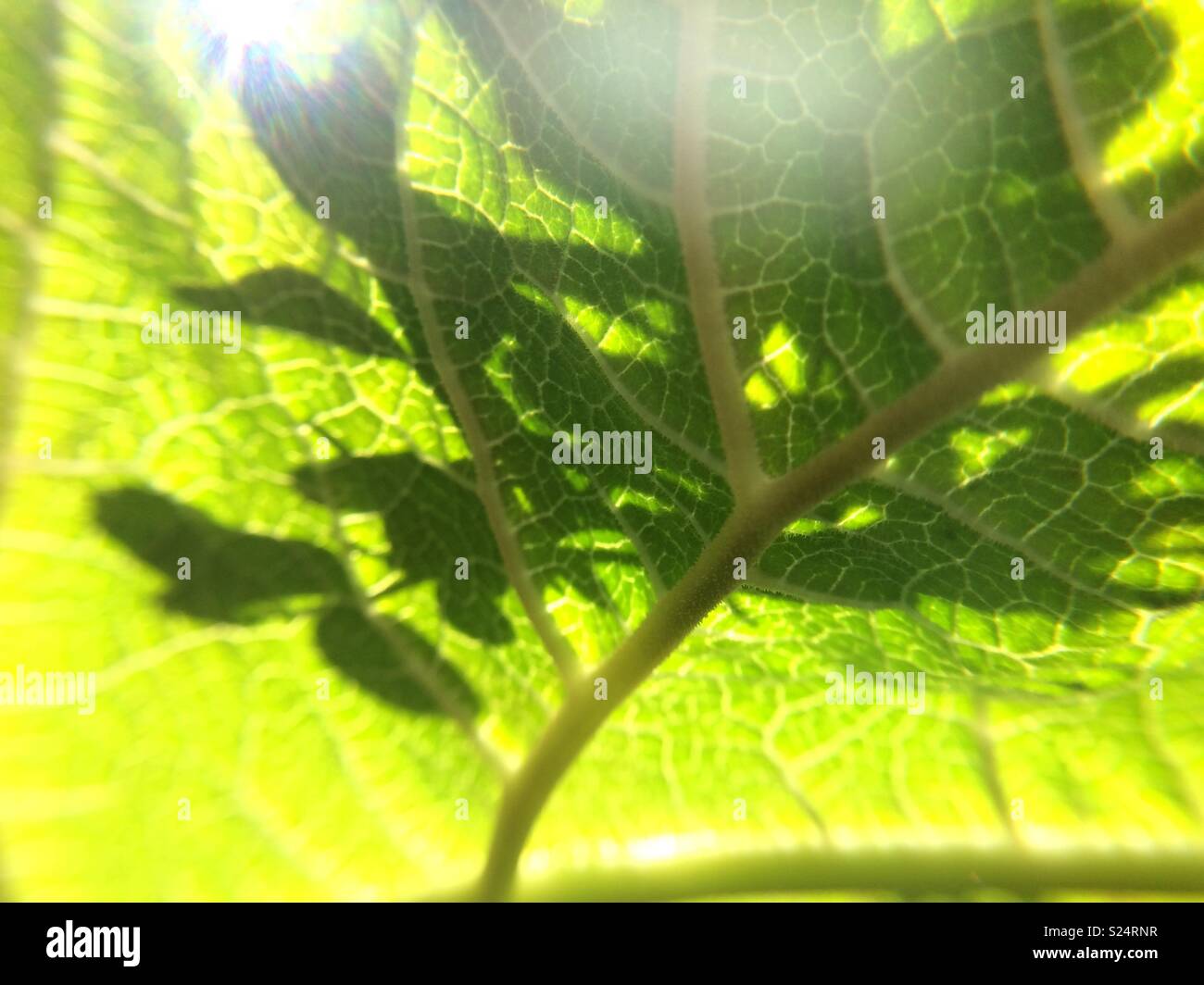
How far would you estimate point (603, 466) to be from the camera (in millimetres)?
1329

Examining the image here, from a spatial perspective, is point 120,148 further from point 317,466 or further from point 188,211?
point 317,466

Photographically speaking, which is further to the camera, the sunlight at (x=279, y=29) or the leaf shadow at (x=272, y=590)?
the leaf shadow at (x=272, y=590)

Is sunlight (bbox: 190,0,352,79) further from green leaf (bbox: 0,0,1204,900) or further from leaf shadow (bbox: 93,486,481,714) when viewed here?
Result: leaf shadow (bbox: 93,486,481,714)

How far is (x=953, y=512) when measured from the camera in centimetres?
128

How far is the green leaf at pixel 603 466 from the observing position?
1.01 m

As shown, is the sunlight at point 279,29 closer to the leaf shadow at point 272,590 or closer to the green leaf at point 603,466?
the green leaf at point 603,466

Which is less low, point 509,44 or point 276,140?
point 509,44

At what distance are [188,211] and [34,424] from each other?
1.01 ft

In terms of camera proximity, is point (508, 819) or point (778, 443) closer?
point (778, 443)

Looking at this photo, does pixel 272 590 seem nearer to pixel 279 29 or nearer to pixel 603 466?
pixel 603 466

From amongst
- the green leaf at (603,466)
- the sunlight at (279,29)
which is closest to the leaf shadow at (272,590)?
the green leaf at (603,466)
